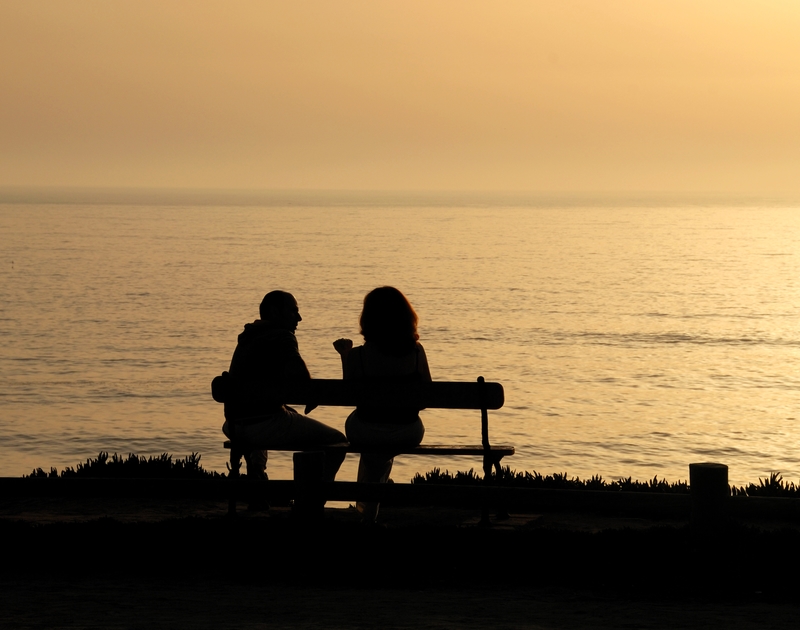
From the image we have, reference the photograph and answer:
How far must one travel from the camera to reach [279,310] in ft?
24.4

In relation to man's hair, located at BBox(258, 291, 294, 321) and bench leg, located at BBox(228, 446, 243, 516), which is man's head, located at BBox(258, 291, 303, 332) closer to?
man's hair, located at BBox(258, 291, 294, 321)

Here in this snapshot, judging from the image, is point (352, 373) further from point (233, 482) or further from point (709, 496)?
A: point (709, 496)

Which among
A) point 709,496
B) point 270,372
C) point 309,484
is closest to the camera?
point 709,496

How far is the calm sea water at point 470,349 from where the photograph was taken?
15.6 meters

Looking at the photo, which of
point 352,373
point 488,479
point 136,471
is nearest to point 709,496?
point 488,479

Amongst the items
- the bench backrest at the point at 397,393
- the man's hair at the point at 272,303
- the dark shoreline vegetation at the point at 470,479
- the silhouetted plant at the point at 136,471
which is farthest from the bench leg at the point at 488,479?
the silhouetted plant at the point at 136,471

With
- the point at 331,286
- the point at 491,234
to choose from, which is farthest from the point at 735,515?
the point at 491,234

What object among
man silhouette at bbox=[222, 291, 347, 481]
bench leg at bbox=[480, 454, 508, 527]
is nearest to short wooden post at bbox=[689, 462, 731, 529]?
bench leg at bbox=[480, 454, 508, 527]

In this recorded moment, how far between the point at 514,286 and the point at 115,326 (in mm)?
20666

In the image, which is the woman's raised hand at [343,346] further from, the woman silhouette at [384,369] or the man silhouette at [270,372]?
the man silhouette at [270,372]

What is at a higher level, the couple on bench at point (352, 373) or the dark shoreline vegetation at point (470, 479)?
the couple on bench at point (352, 373)

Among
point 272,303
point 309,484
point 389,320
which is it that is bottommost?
point 309,484

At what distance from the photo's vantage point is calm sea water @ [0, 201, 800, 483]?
1560 centimetres

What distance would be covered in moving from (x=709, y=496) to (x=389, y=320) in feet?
7.40
